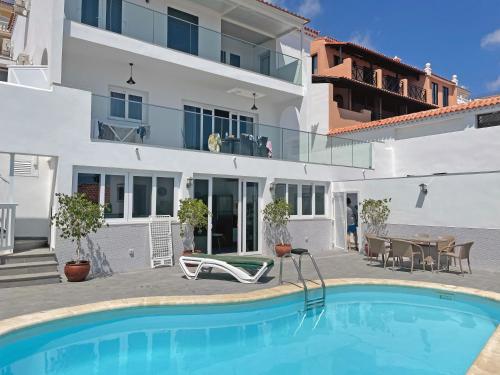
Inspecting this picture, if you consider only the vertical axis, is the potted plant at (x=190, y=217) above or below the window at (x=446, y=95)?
below

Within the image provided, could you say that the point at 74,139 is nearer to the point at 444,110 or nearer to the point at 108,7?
the point at 108,7

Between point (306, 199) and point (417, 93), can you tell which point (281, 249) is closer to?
point (306, 199)

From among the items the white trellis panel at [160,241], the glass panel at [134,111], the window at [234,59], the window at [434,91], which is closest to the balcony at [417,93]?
the window at [434,91]

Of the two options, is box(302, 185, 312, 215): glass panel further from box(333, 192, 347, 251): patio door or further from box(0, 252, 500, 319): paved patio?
box(0, 252, 500, 319): paved patio

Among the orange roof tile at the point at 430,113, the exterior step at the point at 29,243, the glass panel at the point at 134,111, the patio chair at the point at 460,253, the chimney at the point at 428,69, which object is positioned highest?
the chimney at the point at 428,69

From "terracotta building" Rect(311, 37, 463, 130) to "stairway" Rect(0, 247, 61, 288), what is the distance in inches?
631

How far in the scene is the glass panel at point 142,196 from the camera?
39.6 ft

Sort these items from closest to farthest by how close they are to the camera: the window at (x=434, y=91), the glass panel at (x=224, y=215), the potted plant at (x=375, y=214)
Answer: the glass panel at (x=224, y=215), the potted plant at (x=375, y=214), the window at (x=434, y=91)

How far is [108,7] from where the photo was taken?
13.8m

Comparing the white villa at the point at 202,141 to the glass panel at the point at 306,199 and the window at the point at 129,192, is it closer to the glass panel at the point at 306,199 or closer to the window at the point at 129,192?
the window at the point at 129,192

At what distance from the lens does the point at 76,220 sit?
32.8 ft

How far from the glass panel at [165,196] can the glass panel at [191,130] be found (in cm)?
138

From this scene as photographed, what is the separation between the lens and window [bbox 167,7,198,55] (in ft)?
49.8

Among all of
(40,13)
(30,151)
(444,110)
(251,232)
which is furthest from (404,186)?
(40,13)
